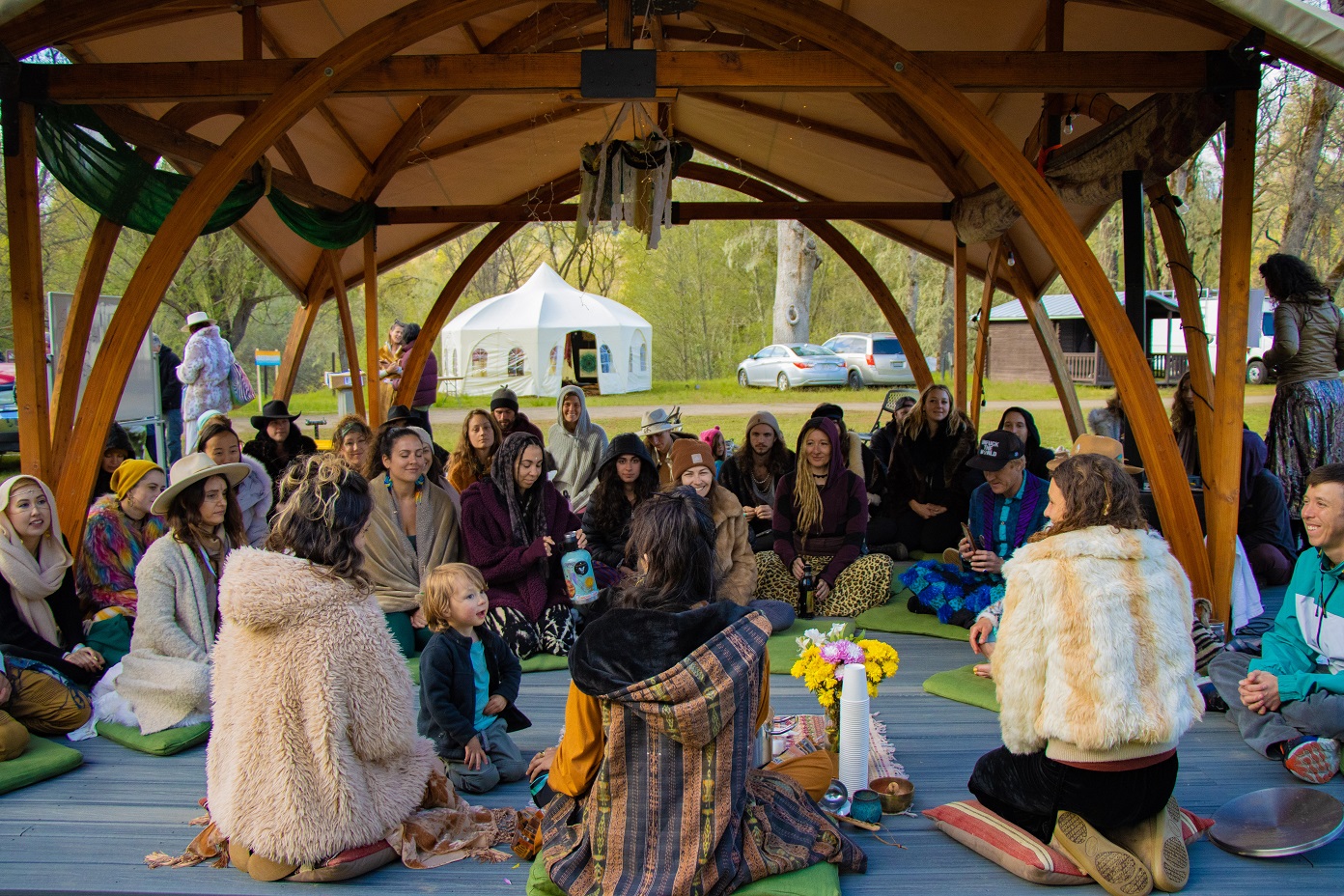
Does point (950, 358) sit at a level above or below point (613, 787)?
above

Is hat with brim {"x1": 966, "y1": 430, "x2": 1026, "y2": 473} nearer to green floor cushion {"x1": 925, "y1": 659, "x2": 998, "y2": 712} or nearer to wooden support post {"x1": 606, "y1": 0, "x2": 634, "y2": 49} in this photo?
green floor cushion {"x1": 925, "y1": 659, "x2": 998, "y2": 712}

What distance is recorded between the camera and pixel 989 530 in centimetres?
542

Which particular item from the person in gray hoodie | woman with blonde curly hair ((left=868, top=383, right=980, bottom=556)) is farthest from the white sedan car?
the person in gray hoodie

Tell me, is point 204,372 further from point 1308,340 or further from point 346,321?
point 1308,340

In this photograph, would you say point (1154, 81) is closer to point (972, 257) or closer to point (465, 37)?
point (465, 37)

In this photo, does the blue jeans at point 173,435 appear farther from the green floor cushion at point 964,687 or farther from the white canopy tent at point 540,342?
the white canopy tent at point 540,342

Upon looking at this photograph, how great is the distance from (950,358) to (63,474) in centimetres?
2481

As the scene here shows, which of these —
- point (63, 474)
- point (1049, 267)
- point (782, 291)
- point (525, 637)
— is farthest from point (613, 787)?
point (782, 291)

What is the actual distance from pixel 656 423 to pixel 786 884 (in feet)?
13.0

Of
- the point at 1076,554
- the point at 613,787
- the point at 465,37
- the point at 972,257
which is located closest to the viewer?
the point at 613,787

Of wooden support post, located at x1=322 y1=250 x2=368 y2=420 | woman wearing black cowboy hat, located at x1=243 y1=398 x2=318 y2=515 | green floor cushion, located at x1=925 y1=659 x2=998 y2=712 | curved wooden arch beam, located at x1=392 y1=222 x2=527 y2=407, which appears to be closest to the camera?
green floor cushion, located at x1=925 y1=659 x2=998 y2=712

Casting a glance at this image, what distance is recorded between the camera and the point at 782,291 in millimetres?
22469

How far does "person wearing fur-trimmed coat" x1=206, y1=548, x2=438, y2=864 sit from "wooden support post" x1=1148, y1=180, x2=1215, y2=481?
4334mm

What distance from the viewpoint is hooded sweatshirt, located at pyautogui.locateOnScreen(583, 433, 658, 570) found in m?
5.48
